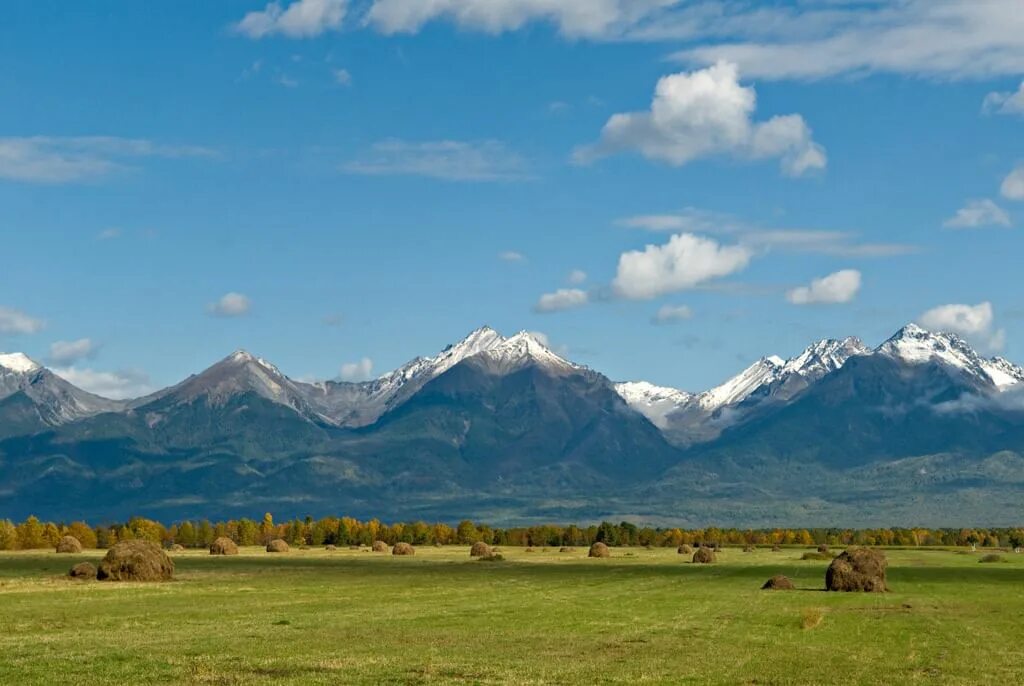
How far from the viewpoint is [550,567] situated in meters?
120

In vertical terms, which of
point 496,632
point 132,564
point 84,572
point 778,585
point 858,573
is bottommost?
point 496,632

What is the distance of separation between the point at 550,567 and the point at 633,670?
263 feet

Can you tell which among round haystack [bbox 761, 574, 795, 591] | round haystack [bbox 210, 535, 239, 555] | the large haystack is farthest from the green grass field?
round haystack [bbox 210, 535, 239, 555]

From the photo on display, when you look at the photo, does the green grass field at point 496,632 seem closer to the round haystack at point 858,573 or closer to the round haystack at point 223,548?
the round haystack at point 858,573

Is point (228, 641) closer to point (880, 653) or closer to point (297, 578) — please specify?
point (880, 653)

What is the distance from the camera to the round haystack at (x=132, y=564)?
80875 mm

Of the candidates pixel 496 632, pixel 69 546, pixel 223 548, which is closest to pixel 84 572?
pixel 496 632

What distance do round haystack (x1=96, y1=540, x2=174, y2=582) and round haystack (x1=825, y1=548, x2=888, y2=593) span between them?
37975mm

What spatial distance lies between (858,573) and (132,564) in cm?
4050

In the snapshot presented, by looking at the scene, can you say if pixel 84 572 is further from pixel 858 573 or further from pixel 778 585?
pixel 858 573

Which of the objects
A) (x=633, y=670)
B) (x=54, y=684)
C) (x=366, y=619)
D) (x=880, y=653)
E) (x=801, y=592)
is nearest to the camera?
(x=54, y=684)

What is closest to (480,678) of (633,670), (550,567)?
(633,670)

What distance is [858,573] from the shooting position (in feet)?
256

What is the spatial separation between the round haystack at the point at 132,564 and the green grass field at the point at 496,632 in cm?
270
